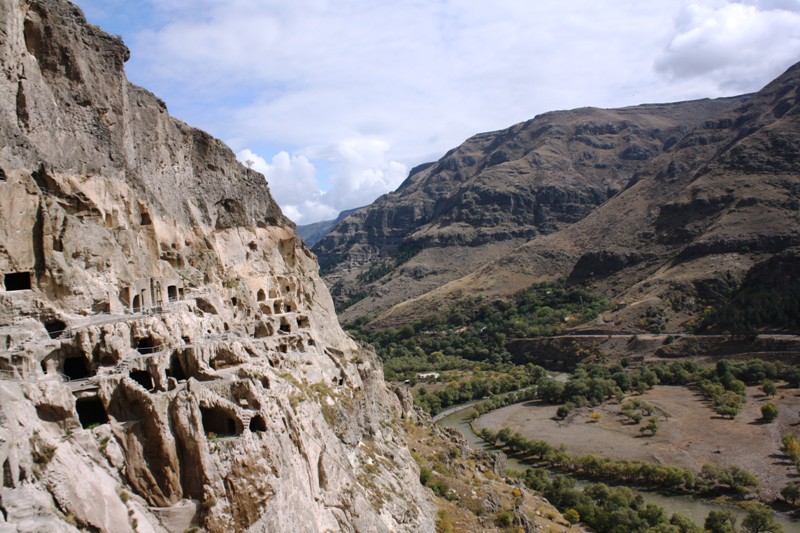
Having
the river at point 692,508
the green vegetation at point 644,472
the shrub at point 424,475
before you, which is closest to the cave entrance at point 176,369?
the shrub at point 424,475

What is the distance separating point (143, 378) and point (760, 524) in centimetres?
4302

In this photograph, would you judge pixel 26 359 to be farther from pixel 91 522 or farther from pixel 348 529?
pixel 348 529

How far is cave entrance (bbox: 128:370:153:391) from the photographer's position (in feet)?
69.0

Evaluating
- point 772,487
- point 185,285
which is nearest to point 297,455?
point 185,285

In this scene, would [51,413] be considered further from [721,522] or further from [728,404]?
[728,404]

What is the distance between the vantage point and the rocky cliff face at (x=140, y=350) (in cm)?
1745

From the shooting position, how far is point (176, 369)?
22.2m

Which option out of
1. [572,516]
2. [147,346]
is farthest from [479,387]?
[147,346]

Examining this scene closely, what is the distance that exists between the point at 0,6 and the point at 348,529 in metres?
26.0

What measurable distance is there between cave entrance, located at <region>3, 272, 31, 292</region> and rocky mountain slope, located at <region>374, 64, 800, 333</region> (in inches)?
3870

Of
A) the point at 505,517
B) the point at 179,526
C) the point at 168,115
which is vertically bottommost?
the point at 505,517

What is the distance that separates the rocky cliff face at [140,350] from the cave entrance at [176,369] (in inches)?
1.5

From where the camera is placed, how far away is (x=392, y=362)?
113 m

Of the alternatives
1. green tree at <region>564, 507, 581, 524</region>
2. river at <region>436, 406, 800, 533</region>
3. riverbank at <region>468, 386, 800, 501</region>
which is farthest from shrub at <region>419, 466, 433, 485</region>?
riverbank at <region>468, 386, 800, 501</region>
